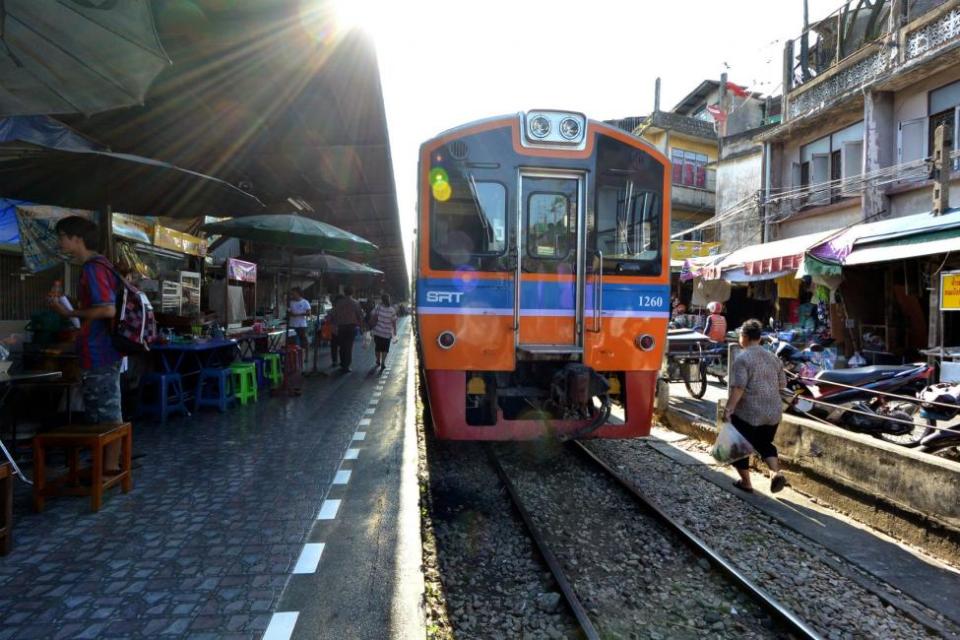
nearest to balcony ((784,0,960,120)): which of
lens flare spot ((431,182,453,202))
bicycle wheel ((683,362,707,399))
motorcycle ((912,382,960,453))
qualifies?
bicycle wheel ((683,362,707,399))

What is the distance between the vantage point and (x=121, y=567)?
3102 mm

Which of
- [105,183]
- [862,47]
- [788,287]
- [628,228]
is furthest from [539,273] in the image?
[862,47]

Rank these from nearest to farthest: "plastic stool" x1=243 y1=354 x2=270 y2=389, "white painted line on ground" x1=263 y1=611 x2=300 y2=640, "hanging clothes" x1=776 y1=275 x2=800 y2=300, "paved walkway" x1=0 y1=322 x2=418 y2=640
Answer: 1. "white painted line on ground" x1=263 y1=611 x2=300 y2=640
2. "paved walkway" x1=0 y1=322 x2=418 y2=640
3. "plastic stool" x1=243 y1=354 x2=270 y2=389
4. "hanging clothes" x1=776 y1=275 x2=800 y2=300

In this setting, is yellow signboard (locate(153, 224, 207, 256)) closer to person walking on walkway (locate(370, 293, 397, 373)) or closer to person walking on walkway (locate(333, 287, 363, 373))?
person walking on walkway (locate(333, 287, 363, 373))

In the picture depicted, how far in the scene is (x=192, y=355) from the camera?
23.6 feet

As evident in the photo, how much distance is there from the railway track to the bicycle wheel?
456cm

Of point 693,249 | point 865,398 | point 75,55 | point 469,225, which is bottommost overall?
point 865,398

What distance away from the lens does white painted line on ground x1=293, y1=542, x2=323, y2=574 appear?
10.3 feet

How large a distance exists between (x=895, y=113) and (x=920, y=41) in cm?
137

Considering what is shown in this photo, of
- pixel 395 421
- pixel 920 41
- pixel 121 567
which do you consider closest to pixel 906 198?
pixel 920 41

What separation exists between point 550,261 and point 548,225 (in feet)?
1.18

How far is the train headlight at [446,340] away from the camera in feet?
16.2

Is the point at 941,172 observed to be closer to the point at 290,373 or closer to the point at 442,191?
the point at 442,191

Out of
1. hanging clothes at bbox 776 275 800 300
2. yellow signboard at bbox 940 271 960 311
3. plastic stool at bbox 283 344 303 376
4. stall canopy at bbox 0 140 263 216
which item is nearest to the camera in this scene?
stall canopy at bbox 0 140 263 216
